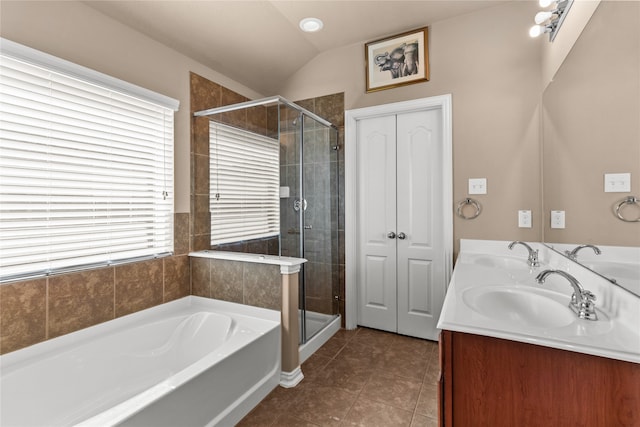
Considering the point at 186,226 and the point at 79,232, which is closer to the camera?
the point at 79,232

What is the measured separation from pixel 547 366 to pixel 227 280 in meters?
1.97

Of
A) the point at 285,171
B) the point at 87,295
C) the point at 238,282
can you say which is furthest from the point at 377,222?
the point at 87,295

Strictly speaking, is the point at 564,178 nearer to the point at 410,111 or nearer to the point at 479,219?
the point at 479,219

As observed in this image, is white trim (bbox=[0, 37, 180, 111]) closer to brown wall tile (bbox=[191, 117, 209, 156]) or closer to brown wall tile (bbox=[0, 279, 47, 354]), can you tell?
brown wall tile (bbox=[191, 117, 209, 156])

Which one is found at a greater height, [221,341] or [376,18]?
[376,18]

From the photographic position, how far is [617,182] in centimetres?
100

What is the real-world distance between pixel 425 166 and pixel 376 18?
50.3 inches

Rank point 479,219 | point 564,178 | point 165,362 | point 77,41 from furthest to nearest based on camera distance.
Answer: point 479,219 → point 165,362 → point 77,41 → point 564,178

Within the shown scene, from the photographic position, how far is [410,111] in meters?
2.70

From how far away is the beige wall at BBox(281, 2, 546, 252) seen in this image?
2201 mm

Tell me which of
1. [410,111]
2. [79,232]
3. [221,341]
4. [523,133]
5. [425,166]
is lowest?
[221,341]

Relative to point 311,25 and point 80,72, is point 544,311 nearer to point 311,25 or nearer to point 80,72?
point 311,25

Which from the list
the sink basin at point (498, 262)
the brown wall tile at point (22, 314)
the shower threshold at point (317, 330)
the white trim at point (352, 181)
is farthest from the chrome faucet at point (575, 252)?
the brown wall tile at point (22, 314)

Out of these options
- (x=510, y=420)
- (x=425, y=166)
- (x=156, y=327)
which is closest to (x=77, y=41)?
(x=156, y=327)
